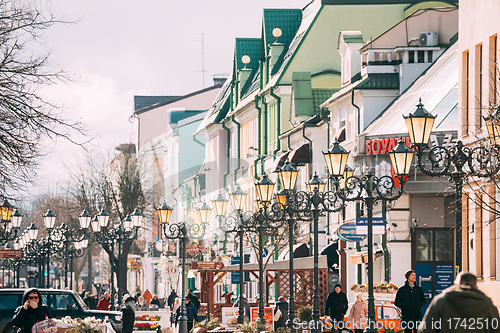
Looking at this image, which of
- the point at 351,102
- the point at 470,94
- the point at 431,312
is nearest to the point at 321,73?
the point at 351,102

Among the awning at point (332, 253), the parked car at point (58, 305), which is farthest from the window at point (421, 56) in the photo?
the parked car at point (58, 305)

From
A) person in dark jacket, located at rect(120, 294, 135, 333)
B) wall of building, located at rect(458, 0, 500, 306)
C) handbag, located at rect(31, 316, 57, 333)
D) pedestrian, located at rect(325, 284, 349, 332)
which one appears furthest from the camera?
pedestrian, located at rect(325, 284, 349, 332)

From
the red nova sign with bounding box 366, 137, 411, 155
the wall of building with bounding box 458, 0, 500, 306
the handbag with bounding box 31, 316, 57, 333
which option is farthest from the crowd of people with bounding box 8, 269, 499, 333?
the red nova sign with bounding box 366, 137, 411, 155

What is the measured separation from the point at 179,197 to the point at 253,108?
28.6 meters

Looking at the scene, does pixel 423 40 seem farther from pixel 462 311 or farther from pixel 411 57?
pixel 462 311

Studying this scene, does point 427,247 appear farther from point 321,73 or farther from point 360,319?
point 321,73

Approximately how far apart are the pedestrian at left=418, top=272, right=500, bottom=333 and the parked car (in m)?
16.4

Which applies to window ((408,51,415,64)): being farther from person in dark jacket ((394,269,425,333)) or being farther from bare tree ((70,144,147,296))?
bare tree ((70,144,147,296))

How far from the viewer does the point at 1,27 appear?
21.4 meters

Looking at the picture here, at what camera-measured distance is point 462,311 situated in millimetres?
9961

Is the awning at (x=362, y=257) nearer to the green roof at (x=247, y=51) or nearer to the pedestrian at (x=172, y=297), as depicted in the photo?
the pedestrian at (x=172, y=297)

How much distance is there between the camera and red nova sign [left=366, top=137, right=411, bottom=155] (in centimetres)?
3244

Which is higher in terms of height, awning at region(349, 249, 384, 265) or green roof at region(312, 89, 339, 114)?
green roof at region(312, 89, 339, 114)

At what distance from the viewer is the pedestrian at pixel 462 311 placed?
390 inches
